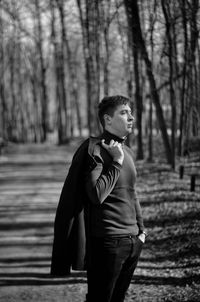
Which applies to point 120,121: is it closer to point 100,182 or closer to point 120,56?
point 100,182

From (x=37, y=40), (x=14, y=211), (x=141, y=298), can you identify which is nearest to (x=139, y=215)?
(x=141, y=298)

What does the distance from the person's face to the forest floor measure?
295 centimetres

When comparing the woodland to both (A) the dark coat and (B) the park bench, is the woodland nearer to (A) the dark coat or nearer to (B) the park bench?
(B) the park bench

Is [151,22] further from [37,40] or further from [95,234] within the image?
[37,40]

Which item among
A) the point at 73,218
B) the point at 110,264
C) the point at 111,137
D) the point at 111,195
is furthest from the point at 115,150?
the point at 110,264

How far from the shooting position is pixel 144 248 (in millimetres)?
8344

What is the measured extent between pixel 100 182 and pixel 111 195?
0.17m

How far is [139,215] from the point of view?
12.0ft

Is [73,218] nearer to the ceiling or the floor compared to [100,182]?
nearer to the floor

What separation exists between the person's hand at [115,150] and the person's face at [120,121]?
9 centimetres

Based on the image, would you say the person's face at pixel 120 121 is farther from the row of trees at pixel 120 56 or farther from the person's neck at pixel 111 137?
the row of trees at pixel 120 56

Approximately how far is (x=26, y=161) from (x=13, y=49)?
78.4ft

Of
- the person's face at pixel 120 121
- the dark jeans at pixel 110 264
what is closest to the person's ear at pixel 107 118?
the person's face at pixel 120 121

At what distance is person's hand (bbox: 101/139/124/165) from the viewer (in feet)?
10.9
